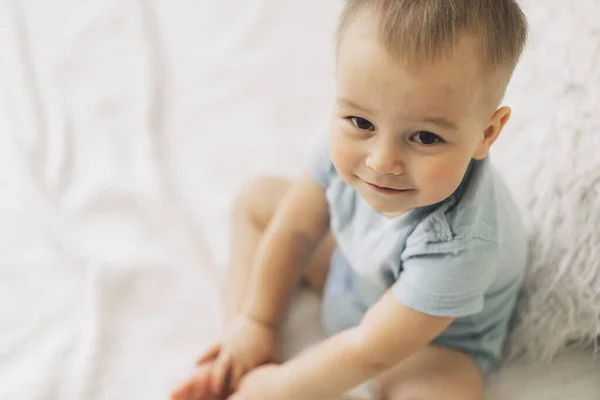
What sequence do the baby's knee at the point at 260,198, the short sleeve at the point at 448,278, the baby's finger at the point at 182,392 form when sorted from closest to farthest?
the short sleeve at the point at 448,278 → the baby's finger at the point at 182,392 → the baby's knee at the point at 260,198

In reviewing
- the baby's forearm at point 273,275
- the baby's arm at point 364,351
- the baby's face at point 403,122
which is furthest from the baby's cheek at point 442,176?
the baby's forearm at point 273,275

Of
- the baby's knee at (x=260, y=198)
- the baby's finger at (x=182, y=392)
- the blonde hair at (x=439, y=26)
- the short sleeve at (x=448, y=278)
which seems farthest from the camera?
the baby's knee at (x=260, y=198)

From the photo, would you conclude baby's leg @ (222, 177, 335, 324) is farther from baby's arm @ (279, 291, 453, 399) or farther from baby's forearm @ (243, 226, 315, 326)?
baby's arm @ (279, 291, 453, 399)

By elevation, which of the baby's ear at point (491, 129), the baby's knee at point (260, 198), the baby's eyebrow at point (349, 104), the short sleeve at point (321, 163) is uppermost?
the baby's eyebrow at point (349, 104)

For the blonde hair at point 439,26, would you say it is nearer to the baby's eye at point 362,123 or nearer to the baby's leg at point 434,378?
the baby's eye at point 362,123

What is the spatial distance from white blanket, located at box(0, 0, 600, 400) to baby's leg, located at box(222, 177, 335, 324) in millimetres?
36

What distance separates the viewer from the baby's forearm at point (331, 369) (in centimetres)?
68

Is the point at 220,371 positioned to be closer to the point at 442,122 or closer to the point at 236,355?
A: the point at 236,355

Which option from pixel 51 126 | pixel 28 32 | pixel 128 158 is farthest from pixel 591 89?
pixel 28 32

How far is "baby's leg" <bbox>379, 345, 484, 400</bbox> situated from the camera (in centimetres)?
71

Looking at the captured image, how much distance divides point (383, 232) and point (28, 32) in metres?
0.75

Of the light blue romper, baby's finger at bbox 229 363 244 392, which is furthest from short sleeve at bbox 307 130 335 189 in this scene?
baby's finger at bbox 229 363 244 392

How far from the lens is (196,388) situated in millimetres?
746

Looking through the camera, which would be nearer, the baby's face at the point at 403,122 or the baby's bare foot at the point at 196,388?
the baby's face at the point at 403,122
